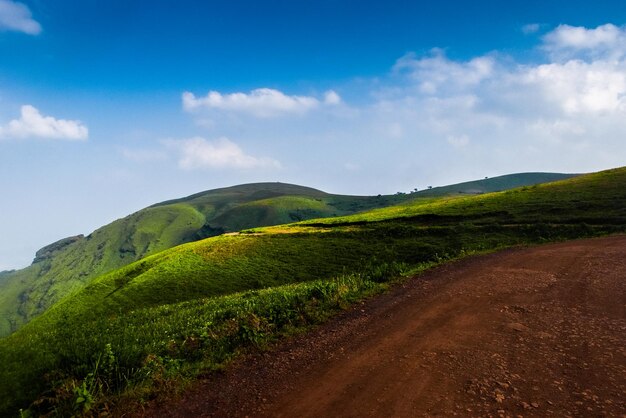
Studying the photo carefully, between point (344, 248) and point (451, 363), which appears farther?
point (344, 248)

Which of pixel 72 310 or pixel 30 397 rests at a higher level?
pixel 30 397

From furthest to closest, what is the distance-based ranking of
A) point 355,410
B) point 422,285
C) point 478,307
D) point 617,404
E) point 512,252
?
point 512,252, point 422,285, point 478,307, point 355,410, point 617,404

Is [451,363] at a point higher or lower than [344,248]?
higher

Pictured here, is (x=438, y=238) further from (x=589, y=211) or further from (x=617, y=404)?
(x=617, y=404)

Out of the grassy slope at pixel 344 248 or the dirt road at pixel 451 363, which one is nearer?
the dirt road at pixel 451 363

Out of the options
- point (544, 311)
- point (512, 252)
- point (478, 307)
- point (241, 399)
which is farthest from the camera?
point (512, 252)

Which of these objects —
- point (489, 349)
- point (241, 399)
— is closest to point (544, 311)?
point (489, 349)

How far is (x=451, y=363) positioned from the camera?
10.9 meters

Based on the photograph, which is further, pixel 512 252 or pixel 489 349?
pixel 512 252

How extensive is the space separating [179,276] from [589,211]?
189 feet

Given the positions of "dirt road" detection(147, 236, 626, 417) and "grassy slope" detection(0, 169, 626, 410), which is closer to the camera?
"dirt road" detection(147, 236, 626, 417)

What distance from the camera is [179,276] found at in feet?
186

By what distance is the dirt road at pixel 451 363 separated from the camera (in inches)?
356

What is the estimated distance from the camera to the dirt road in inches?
356
